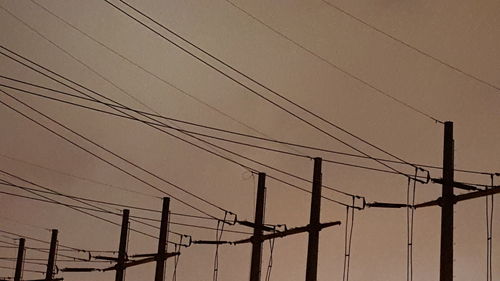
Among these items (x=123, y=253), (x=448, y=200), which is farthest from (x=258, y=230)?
(x=123, y=253)

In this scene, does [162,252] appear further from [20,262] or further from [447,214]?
[20,262]

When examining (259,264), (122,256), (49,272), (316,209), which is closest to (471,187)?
(316,209)

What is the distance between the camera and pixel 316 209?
22.9m

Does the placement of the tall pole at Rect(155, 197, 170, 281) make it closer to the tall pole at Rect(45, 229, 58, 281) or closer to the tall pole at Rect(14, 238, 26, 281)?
the tall pole at Rect(45, 229, 58, 281)

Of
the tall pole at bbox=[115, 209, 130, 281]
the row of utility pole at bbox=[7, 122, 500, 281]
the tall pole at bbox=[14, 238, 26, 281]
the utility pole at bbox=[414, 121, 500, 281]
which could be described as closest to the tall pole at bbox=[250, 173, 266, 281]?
the row of utility pole at bbox=[7, 122, 500, 281]

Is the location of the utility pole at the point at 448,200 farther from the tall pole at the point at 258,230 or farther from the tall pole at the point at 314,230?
the tall pole at the point at 258,230

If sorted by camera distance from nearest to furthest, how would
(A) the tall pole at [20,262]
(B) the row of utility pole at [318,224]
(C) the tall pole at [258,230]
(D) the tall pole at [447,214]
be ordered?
(D) the tall pole at [447,214]
(B) the row of utility pole at [318,224]
(C) the tall pole at [258,230]
(A) the tall pole at [20,262]

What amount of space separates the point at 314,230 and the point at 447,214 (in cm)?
333

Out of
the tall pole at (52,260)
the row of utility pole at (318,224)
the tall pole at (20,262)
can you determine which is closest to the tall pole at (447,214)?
the row of utility pole at (318,224)

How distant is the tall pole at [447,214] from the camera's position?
20.1 metres

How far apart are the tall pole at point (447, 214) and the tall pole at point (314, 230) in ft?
10.2

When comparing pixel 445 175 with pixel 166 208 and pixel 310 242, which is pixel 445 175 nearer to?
pixel 310 242

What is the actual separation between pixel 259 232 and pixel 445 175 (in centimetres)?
577

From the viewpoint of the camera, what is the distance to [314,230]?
894 inches
